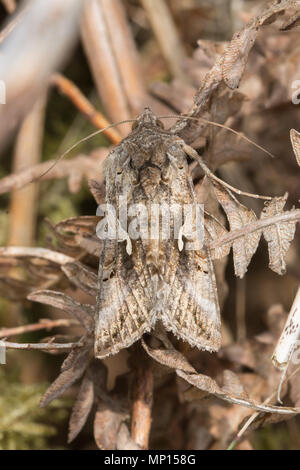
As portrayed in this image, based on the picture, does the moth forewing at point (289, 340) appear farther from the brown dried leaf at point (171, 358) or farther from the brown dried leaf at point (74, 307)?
the brown dried leaf at point (74, 307)

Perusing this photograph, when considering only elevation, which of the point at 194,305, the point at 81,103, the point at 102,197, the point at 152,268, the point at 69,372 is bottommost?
the point at 69,372

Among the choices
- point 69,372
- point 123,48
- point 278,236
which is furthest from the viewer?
point 123,48

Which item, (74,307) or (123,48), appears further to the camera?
(123,48)

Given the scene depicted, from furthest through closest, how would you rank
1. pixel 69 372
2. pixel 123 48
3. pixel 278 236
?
1. pixel 123 48
2. pixel 69 372
3. pixel 278 236

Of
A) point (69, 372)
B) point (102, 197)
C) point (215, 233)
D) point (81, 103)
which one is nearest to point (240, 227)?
point (215, 233)

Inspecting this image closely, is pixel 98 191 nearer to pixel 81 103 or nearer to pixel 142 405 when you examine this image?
pixel 142 405
